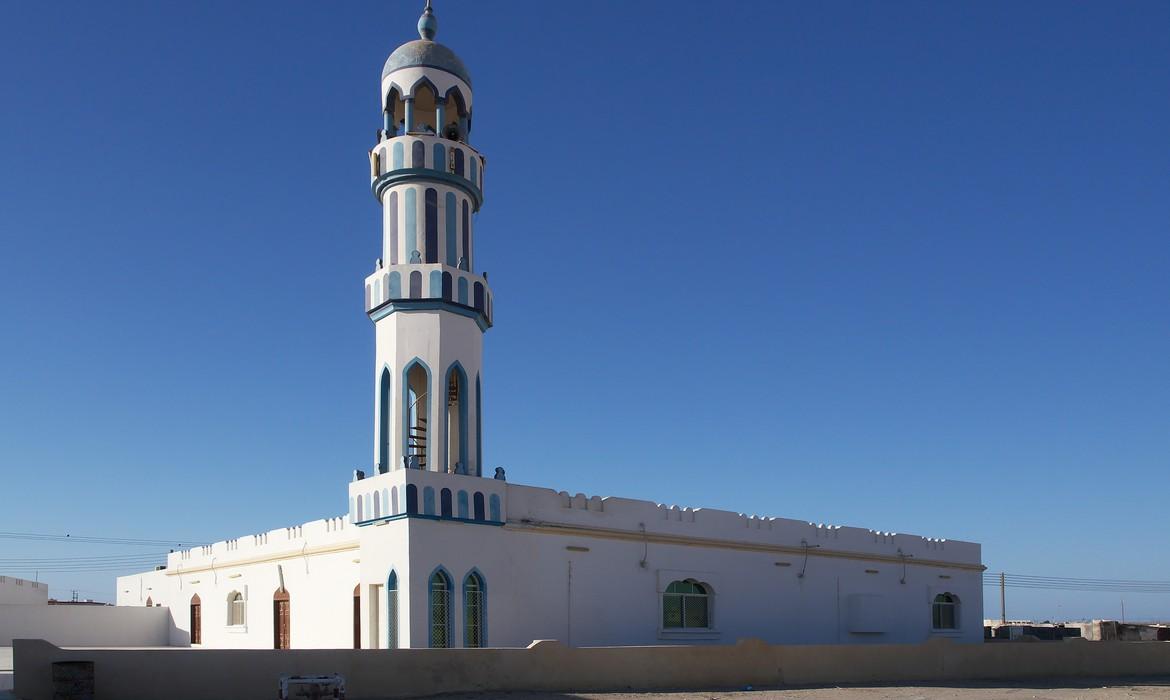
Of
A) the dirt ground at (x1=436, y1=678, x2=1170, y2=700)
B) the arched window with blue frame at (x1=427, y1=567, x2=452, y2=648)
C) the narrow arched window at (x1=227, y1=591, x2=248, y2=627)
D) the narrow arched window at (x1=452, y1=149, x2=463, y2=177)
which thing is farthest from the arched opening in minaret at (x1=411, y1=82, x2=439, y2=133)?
the narrow arched window at (x1=227, y1=591, x2=248, y2=627)

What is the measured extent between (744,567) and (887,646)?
391cm

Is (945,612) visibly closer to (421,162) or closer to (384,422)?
(384,422)

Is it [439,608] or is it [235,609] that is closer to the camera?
[439,608]

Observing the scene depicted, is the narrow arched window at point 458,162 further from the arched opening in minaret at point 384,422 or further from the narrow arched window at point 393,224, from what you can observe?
the arched opening in minaret at point 384,422

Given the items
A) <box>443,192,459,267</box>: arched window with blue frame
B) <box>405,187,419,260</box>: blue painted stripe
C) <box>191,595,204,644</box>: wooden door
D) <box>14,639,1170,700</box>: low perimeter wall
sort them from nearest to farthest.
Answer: <box>14,639,1170,700</box>: low perimeter wall < <box>405,187,419,260</box>: blue painted stripe < <box>443,192,459,267</box>: arched window with blue frame < <box>191,595,204,644</box>: wooden door

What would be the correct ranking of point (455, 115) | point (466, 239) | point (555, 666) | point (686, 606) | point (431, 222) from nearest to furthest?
point (555, 666), point (431, 222), point (466, 239), point (455, 115), point (686, 606)

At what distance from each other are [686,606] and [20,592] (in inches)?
947

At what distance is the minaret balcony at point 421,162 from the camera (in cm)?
2334

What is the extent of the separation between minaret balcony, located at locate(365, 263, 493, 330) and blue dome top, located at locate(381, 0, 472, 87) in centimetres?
452

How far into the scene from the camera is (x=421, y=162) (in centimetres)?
2334

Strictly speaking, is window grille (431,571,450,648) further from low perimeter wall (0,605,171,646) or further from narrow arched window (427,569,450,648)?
low perimeter wall (0,605,171,646)

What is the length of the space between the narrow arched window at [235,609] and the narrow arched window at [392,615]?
9.26 meters

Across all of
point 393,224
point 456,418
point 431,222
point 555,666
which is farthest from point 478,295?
point 555,666

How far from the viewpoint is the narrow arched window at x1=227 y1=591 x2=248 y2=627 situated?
28.6 meters
